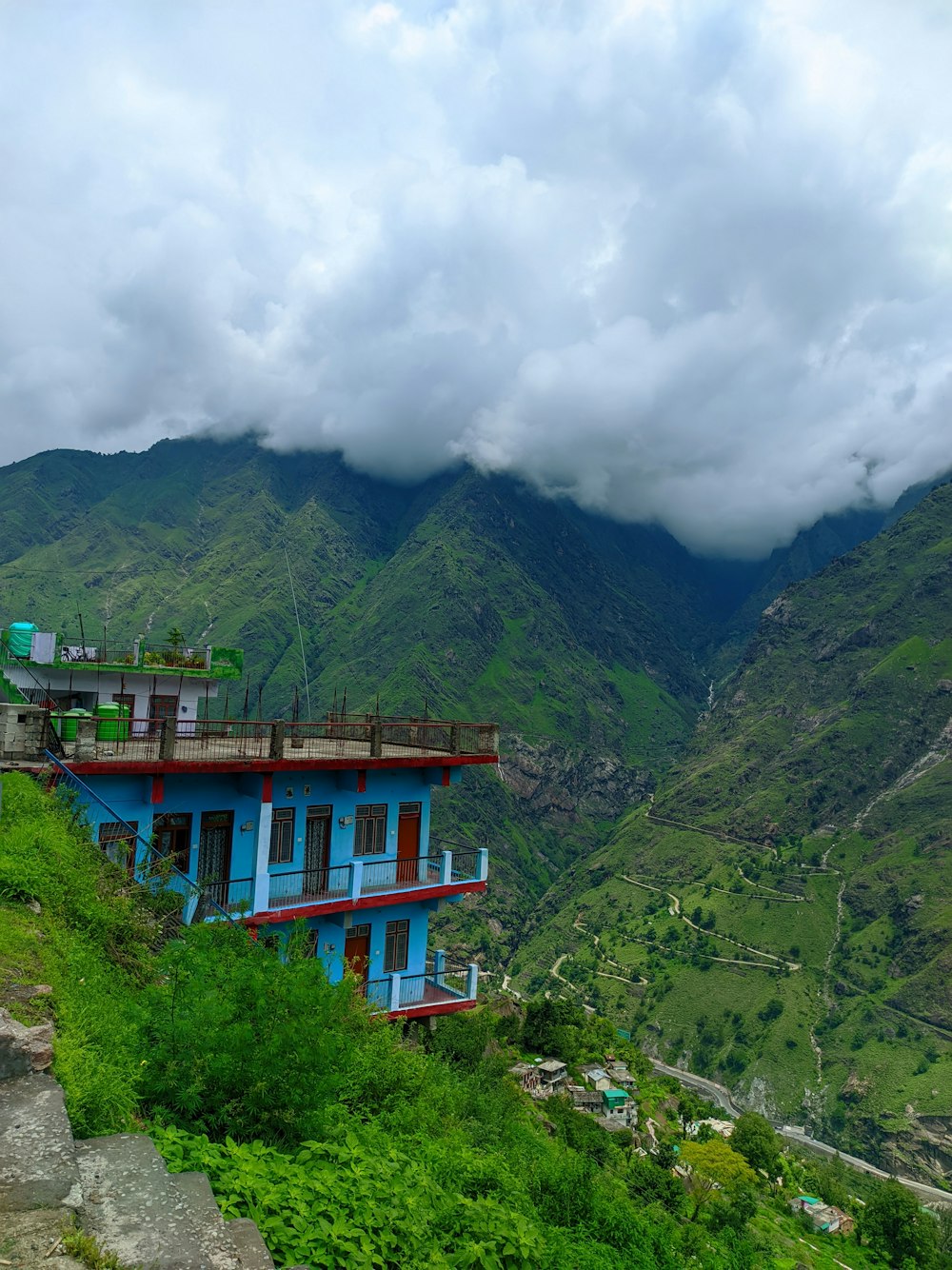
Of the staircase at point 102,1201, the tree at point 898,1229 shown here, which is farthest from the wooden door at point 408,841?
the tree at point 898,1229

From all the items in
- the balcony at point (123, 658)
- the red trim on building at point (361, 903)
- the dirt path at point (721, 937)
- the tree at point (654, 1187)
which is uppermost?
the balcony at point (123, 658)

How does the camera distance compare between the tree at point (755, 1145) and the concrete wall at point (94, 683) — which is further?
the tree at point (755, 1145)

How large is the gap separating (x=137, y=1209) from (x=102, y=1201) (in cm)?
27

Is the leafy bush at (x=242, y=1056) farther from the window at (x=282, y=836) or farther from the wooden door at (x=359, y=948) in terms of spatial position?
the wooden door at (x=359, y=948)

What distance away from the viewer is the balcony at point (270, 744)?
17.4 metres

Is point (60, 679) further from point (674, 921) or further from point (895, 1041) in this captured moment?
point (674, 921)

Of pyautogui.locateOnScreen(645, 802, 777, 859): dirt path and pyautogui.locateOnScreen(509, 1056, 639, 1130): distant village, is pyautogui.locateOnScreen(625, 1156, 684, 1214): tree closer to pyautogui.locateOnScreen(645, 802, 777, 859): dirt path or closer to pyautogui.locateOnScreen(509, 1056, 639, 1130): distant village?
pyautogui.locateOnScreen(509, 1056, 639, 1130): distant village

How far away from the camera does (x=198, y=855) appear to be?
1909cm

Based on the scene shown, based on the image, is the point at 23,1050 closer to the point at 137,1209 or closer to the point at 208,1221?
the point at 137,1209

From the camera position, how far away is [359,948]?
22.1m

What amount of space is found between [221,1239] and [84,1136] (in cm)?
179

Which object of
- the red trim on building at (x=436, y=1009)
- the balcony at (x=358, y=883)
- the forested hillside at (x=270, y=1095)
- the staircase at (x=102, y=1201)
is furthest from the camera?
the red trim on building at (x=436, y=1009)

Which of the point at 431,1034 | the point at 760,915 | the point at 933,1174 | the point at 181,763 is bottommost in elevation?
the point at 933,1174

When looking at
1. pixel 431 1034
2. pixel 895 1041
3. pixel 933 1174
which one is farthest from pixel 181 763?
pixel 895 1041
